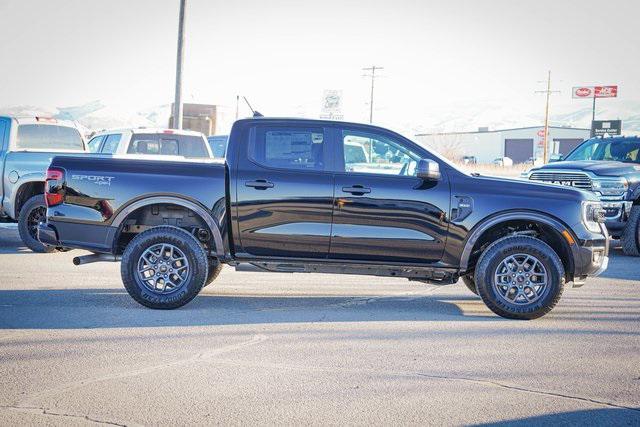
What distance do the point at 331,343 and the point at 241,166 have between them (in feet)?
7.38

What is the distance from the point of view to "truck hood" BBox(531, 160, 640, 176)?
42.0ft

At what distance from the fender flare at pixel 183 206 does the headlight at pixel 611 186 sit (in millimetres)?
7669

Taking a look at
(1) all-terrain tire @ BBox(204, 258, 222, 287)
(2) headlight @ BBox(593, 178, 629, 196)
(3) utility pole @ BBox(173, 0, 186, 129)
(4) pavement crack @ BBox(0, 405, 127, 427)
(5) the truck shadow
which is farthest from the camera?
(3) utility pole @ BBox(173, 0, 186, 129)

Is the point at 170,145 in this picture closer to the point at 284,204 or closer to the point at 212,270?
the point at 212,270

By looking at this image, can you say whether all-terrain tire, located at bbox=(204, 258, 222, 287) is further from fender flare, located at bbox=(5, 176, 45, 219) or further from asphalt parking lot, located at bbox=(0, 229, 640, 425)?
fender flare, located at bbox=(5, 176, 45, 219)

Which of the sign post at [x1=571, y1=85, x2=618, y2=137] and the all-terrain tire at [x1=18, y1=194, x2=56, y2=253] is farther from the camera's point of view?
the sign post at [x1=571, y1=85, x2=618, y2=137]

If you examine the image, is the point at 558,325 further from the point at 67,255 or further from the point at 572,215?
the point at 67,255

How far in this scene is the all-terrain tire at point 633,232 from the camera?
42.2 feet

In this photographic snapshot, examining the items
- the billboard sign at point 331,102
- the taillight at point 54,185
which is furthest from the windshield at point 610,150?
the billboard sign at point 331,102

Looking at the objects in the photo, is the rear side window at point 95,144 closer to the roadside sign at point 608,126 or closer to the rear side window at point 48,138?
the rear side window at point 48,138

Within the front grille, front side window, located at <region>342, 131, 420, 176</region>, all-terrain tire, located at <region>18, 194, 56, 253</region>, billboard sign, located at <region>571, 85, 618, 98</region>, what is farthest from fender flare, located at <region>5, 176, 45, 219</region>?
billboard sign, located at <region>571, 85, 618, 98</region>

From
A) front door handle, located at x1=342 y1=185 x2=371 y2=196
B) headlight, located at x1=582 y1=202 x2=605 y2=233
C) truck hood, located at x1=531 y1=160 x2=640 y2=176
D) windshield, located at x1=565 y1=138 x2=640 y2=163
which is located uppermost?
windshield, located at x1=565 y1=138 x2=640 y2=163

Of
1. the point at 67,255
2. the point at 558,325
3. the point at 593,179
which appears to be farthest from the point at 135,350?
the point at 593,179

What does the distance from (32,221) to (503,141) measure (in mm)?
94077
